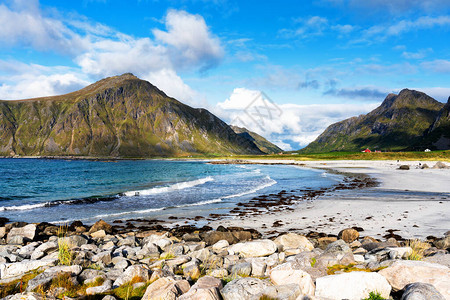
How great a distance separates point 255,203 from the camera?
102 ft

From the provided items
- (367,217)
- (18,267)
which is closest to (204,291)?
(18,267)

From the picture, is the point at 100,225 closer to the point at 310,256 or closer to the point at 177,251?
the point at 177,251

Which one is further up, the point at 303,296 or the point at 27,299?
the point at 303,296

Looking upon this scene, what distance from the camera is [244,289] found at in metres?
6.95

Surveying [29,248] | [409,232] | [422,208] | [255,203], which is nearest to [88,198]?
[255,203]

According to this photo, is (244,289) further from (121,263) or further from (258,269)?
(121,263)

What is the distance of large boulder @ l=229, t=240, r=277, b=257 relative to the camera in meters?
11.7

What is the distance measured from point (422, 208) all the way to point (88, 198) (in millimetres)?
38182

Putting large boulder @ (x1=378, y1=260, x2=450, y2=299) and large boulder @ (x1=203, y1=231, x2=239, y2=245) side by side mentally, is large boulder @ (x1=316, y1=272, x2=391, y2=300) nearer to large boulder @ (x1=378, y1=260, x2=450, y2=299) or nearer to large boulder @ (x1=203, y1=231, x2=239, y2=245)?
large boulder @ (x1=378, y1=260, x2=450, y2=299)

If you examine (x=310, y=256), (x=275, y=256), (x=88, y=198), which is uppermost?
(x=310, y=256)

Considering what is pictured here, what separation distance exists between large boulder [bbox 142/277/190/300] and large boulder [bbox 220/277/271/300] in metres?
1.08

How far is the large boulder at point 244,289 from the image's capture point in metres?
6.68

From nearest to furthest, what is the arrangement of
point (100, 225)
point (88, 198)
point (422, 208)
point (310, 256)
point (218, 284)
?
1. point (218, 284)
2. point (310, 256)
3. point (100, 225)
4. point (422, 208)
5. point (88, 198)

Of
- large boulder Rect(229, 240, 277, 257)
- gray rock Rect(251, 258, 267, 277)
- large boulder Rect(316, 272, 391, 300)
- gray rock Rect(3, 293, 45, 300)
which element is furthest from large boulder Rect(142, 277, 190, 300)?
large boulder Rect(229, 240, 277, 257)
